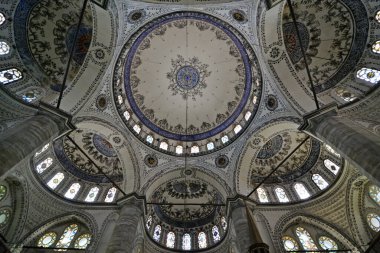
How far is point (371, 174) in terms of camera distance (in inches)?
294

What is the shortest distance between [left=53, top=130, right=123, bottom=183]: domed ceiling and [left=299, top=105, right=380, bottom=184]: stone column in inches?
482

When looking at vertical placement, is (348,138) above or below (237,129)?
below

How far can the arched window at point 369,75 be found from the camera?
12285 millimetres

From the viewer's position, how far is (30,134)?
28.6ft

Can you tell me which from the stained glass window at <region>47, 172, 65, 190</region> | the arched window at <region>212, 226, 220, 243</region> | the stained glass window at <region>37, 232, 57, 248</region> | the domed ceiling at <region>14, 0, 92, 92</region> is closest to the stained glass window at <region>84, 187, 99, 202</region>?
the stained glass window at <region>47, 172, 65, 190</region>

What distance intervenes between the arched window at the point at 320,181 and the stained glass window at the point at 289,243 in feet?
11.6

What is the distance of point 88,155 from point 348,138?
1478 cm

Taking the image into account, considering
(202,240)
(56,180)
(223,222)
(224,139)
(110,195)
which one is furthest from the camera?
(224,139)

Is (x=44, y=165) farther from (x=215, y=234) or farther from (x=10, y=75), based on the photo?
(x=215, y=234)

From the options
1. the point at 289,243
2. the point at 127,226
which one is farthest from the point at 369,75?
the point at 127,226

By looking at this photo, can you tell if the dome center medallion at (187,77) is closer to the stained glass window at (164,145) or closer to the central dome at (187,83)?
the central dome at (187,83)

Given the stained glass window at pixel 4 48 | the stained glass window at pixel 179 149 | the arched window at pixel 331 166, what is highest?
the stained glass window at pixel 4 48

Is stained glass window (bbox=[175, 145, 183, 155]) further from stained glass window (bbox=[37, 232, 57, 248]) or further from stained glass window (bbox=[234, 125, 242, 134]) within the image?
stained glass window (bbox=[37, 232, 57, 248])

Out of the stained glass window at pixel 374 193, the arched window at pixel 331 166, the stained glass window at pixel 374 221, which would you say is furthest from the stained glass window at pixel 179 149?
the stained glass window at pixel 374 221
